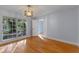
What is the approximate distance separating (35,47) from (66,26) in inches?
71.4

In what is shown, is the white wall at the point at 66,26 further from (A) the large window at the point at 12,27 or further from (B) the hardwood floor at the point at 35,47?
(A) the large window at the point at 12,27

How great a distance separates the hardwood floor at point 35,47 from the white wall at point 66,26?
500mm

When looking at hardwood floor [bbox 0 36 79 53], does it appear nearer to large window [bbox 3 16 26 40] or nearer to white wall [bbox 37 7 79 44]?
large window [bbox 3 16 26 40]

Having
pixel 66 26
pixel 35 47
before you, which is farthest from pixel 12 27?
pixel 66 26

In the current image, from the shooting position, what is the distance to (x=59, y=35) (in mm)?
4355

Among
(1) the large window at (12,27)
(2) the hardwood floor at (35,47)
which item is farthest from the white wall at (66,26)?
(1) the large window at (12,27)

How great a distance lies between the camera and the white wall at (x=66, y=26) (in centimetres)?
399

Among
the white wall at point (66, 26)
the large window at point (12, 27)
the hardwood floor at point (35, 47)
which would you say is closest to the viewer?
the hardwood floor at point (35, 47)

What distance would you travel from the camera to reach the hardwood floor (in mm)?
2686

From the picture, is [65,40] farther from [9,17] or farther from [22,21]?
[9,17]

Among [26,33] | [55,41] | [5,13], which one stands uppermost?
[5,13]

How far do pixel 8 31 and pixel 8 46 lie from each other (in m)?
0.44

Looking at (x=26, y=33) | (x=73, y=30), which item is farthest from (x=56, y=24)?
(x=26, y=33)

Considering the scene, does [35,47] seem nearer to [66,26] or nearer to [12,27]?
[12,27]
